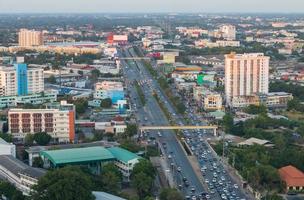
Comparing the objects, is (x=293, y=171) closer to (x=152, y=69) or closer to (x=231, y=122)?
(x=231, y=122)

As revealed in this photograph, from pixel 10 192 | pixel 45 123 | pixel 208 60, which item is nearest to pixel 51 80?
pixel 208 60

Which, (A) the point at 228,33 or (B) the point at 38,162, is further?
(A) the point at 228,33

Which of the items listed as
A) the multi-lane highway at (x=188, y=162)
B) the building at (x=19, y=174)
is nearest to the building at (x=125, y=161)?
the multi-lane highway at (x=188, y=162)

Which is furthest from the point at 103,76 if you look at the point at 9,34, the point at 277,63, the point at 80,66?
the point at 9,34

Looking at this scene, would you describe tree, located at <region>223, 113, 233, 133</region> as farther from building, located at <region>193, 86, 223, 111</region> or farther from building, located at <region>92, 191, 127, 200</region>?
building, located at <region>92, 191, 127, 200</region>

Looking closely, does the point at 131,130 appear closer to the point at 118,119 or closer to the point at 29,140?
the point at 118,119

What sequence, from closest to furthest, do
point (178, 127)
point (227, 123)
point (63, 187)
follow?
point (63, 187)
point (178, 127)
point (227, 123)

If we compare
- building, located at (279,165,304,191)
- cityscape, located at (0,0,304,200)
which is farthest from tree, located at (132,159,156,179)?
building, located at (279,165,304,191)
